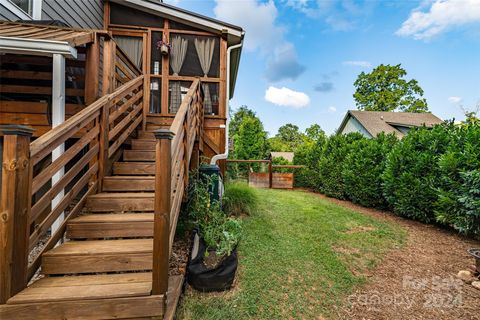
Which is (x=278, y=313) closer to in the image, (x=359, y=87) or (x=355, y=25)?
(x=355, y=25)

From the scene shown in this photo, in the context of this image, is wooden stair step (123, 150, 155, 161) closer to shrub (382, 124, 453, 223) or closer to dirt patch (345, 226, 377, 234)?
dirt patch (345, 226, 377, 234)

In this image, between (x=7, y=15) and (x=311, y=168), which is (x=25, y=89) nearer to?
(x=7, y=15)

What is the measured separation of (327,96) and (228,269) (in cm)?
1869

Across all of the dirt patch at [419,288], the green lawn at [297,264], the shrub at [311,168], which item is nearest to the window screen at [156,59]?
the green lawn at [297,264]

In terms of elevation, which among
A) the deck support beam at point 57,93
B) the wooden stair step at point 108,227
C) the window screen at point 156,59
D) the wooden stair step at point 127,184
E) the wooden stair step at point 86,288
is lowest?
the wooden stair step at point 86,288

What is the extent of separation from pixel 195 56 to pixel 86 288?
16.4ft

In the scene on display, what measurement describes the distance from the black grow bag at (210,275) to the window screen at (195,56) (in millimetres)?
4250

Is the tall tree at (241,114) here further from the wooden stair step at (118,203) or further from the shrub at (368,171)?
the wooden stair step at (118,203)

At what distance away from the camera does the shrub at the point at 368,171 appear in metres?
5.66

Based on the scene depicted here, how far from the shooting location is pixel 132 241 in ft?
6.95

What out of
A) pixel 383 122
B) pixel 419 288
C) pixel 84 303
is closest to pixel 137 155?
pixel 84 303

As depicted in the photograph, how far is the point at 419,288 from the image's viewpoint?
2426mm

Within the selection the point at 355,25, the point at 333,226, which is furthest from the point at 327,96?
the point at 333,226

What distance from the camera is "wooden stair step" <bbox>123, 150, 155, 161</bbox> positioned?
10.6ft
